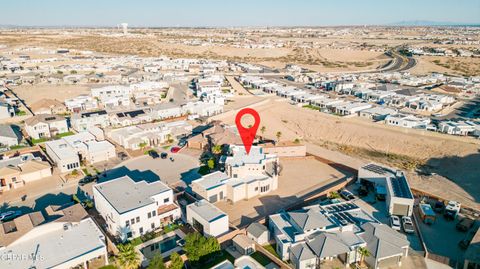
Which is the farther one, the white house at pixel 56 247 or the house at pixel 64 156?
the house at pixel 64 156

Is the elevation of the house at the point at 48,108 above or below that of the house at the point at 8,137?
above

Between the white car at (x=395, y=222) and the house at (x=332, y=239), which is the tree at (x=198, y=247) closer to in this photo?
the house at (x=332, y=239)

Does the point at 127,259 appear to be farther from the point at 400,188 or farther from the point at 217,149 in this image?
the point at 400,188

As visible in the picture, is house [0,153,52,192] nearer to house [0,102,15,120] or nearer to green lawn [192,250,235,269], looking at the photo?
house [0,102,15,120]

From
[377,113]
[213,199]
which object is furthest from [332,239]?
[377,113]

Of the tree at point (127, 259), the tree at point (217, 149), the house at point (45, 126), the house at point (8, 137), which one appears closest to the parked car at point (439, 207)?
the tree at point (217, 149)

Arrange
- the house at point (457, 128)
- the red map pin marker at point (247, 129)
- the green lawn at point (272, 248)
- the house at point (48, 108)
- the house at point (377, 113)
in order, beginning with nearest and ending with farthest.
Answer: the green lawn at point (272, 248), the red map pin marker at point (247, 129), the house at point (457, 128), the house at point (377, 113), the house at point (48, 108)

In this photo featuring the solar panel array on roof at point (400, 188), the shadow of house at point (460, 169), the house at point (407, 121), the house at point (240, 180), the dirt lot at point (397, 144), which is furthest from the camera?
the house at point (407, 121)

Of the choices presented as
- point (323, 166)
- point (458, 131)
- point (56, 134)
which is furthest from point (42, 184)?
point (458, 131)
